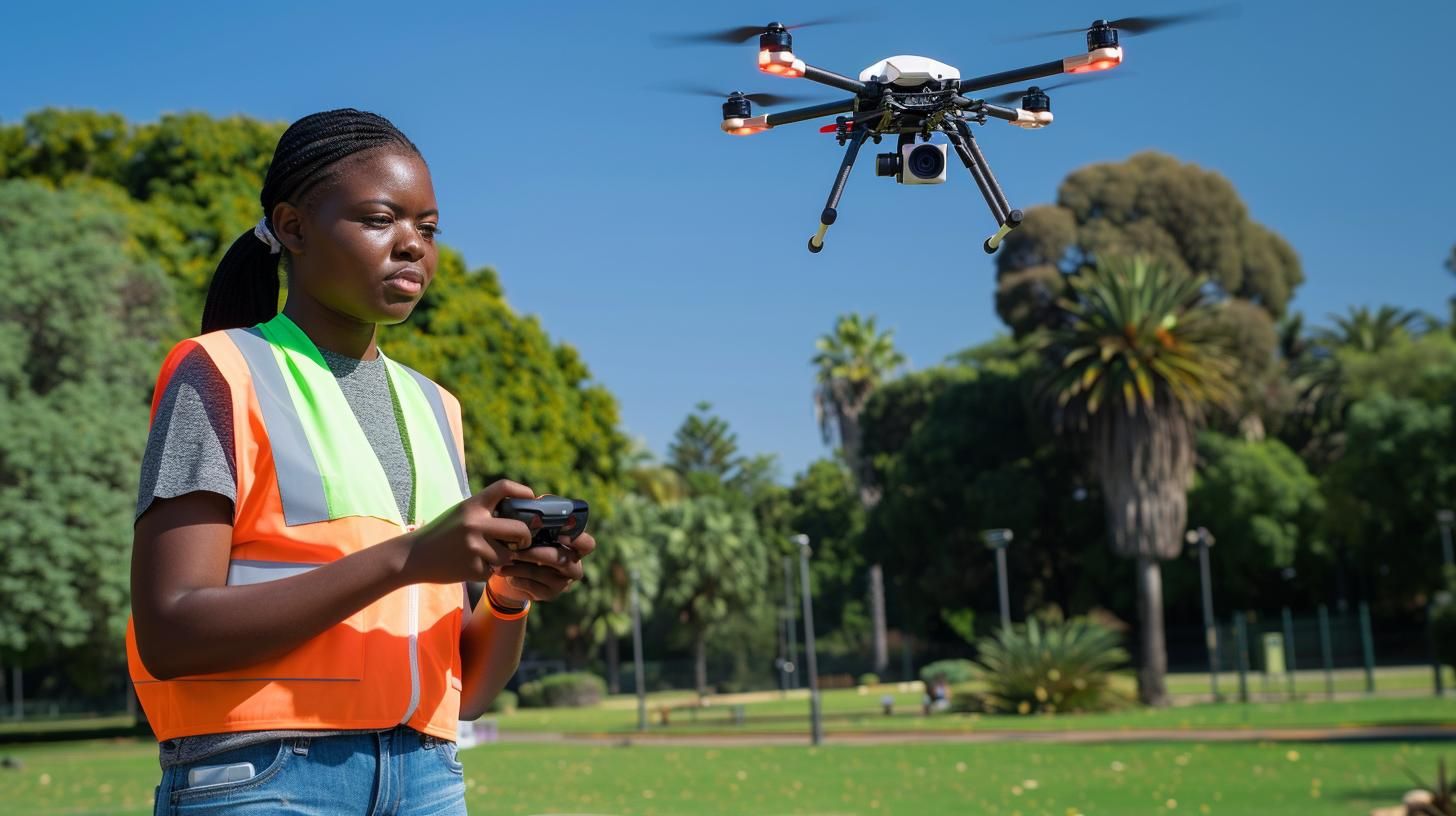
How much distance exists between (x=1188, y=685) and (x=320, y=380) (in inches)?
1881

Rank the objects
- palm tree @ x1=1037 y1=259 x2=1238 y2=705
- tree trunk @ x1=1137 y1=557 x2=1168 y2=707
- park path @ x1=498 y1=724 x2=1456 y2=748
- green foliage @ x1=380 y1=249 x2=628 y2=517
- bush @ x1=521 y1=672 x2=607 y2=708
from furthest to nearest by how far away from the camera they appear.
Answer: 1. bush @ x1=521 y1=672 x2=607 y2=708
2. palm tree @ x1=1037 y1=259 x2=1238 y2=705
3. tree trunk @ x1=1137 y1=557 x2=1168 y2=707
4. green foliage @ x1=380 y1=249 x2=628 y2=517
5. park path @ x1=498 y1=724 x2=1456 y2=748

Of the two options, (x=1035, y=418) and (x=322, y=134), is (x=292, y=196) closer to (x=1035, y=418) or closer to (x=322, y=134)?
(x=322, y=134)

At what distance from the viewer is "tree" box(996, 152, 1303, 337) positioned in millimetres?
52344

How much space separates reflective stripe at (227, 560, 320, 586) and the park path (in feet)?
73.6

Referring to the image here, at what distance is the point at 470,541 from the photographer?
5.19ft

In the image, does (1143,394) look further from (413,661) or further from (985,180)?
(413,661)

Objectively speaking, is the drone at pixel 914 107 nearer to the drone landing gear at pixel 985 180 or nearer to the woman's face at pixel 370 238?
the drone landing gear at pixel 985 180

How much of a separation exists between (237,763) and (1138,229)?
173ft

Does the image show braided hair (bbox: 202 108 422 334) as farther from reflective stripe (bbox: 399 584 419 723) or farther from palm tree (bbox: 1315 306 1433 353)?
palm tree (bbox: 1315 306 1433 353)

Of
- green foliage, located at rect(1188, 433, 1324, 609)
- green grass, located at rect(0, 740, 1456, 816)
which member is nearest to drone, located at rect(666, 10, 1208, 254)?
green grass, located at rect(0, 740, 1456, 816)

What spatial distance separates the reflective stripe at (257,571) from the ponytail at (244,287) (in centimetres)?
55

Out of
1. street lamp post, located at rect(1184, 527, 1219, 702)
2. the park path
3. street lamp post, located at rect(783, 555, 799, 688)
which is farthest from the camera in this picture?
street lamp post, located at rect(783, 555, 799, 688)

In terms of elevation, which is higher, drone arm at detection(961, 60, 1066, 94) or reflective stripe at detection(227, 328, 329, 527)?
drone arm at detection(961, 60, 1066, 94)

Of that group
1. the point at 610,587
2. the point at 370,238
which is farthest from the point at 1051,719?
the point at 370,238
